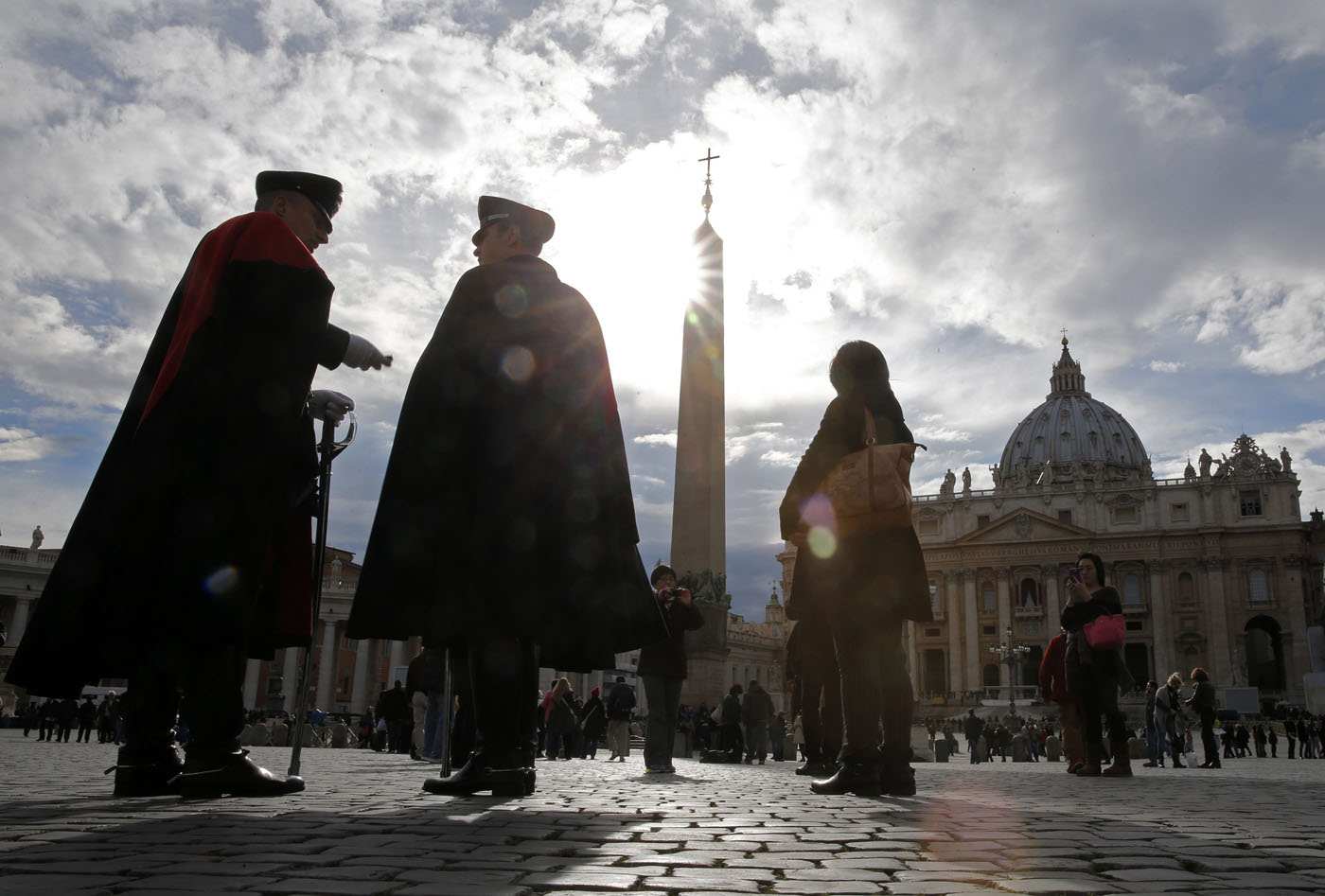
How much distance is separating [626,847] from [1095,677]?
676cm

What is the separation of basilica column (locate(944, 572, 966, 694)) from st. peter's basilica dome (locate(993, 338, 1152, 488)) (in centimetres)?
1976

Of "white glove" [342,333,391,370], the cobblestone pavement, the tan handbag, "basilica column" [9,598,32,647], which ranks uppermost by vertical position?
"basilica column" [9,598,32,647]

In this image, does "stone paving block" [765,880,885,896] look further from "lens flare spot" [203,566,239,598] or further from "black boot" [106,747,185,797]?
"black boot" [106,747,185,797]

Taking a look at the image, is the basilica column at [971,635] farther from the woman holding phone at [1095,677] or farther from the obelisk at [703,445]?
the woman holding phone at [1095,677]

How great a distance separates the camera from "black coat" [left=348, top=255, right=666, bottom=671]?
392cm

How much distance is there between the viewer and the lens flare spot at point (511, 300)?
14.1ft

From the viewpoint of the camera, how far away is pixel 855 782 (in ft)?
15.7

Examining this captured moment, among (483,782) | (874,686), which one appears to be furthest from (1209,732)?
(483,782)

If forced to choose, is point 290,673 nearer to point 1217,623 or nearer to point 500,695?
point 1217,623

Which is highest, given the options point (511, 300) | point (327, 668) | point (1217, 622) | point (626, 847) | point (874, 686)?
point (1217, 622)

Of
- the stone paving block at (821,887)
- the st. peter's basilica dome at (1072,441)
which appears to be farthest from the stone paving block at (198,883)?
the st. peter's basilica dome at (1072,441)

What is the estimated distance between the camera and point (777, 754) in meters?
19.2

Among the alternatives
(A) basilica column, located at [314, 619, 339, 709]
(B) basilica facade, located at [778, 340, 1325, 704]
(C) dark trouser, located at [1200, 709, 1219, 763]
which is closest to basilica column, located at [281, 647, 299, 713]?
(A) basilica column, located at [314, 619, 339, 709]

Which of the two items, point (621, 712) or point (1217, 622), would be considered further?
point (1217, 622)
